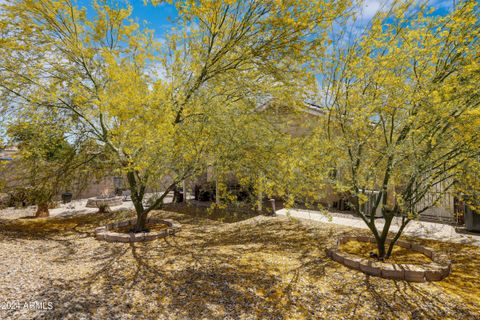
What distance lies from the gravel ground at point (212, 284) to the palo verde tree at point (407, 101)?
118cm

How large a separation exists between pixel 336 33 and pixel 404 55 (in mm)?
1381

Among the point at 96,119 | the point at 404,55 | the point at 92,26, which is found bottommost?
the point at 96,119

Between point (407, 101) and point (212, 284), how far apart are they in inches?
162

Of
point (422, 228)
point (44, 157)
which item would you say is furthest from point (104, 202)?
point (422, 228)

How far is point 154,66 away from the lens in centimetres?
683

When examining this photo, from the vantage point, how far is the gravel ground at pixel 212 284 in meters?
3.05

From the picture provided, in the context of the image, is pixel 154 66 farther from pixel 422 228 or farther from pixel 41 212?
pixel 422 228

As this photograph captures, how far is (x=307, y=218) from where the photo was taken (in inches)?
332

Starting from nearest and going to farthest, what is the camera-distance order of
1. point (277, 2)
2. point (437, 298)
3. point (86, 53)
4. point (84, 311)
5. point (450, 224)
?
point (84, 311)
point (437, 298)
point (277, 2)
point (86, 53)
point (450, 224)

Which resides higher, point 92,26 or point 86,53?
point 92,26

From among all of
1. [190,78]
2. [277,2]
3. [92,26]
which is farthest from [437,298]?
[92,26]

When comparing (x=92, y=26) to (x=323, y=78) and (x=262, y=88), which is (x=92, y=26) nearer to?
(x=262, y=88)

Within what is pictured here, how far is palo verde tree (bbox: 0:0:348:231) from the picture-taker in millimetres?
4688

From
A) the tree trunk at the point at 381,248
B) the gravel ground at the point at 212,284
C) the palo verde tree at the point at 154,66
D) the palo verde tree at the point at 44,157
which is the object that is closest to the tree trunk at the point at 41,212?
the palo verde tree at the point at 44,157
